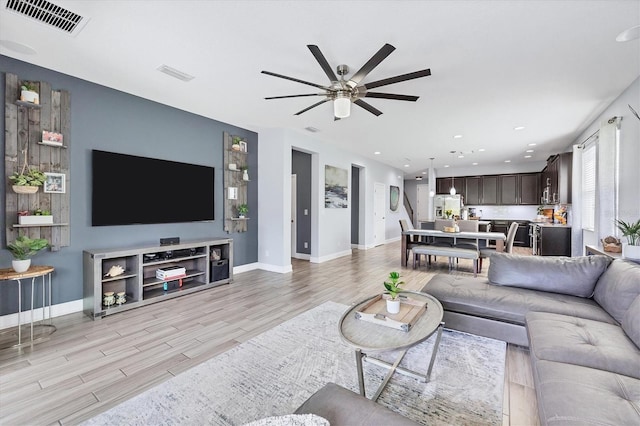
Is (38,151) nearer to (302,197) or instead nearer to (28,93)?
(28,93)

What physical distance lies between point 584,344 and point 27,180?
4.80 metres

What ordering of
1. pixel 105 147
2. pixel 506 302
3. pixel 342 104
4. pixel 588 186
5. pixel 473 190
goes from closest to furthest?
pixel 506 302 → pixel 342 104 → pixel 105 147 → pixel 588 186 → pixel 473 190

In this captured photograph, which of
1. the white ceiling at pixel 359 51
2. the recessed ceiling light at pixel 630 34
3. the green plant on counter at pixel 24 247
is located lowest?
the green plant on counter at pixel 24 247

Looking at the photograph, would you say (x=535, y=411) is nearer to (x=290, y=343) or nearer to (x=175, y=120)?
(x=290, y=343)

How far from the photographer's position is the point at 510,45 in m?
2.55

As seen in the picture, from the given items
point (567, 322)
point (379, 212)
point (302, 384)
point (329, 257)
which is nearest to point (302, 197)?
point (329, 257)

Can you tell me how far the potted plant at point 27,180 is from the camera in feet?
9.13

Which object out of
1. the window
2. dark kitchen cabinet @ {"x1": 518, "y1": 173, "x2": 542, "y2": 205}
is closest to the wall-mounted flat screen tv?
the window

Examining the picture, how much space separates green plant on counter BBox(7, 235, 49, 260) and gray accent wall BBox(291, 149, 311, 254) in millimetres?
4573

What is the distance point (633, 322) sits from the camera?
1.73 metres

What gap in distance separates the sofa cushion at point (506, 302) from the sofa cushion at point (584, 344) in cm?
21

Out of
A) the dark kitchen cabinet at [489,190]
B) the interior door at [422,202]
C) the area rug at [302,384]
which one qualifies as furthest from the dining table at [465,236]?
the interior door at [422,202]

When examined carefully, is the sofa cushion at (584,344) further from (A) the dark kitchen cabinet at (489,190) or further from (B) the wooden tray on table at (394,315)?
(A) the dark kitchen cabinet at (489,190)

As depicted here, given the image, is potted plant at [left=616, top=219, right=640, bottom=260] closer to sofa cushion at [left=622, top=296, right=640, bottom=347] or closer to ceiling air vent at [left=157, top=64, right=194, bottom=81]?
sofa cushion at [left=622, top=296, right=640, bottom=347]
